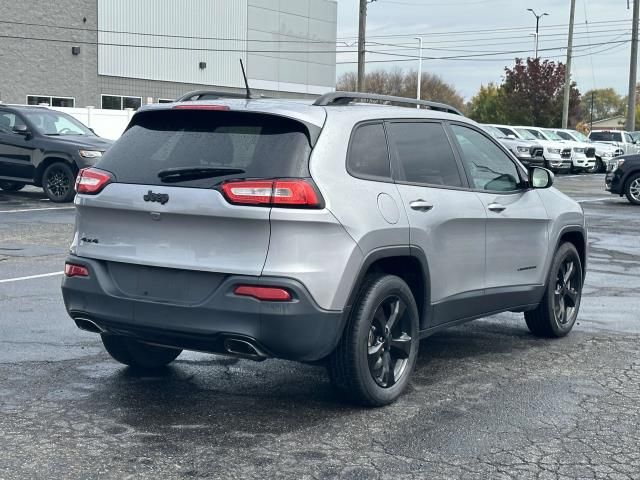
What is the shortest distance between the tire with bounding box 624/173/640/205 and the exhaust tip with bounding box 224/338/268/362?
19.3m

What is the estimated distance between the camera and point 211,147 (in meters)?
5.52

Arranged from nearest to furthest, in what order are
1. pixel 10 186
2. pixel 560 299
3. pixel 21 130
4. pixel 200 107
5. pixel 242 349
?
1. pixel 242 349
2. pixel 200 107
3. pixel 560 299
4. pixel 21 130
5. pixel 10 186

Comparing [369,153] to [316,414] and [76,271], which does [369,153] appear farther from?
[76,271]

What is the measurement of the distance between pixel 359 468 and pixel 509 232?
9.40ft

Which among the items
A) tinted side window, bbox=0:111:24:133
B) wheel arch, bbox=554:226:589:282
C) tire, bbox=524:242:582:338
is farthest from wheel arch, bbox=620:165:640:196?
tire, bbox=524:242:582:338

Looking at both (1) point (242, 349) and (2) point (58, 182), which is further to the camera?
(2) point (58, 182)

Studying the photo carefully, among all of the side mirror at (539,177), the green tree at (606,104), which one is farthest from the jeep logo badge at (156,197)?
the green tree at (606,104)

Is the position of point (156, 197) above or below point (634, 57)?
below

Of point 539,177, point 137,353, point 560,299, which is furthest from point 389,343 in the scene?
point 560,299

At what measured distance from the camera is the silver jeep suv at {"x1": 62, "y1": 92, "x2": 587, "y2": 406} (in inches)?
205

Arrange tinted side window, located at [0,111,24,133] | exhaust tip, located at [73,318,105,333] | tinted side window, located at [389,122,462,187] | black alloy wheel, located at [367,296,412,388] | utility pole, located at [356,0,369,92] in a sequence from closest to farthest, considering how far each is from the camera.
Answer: exhaust tip, located at [73,318,105,333]
black alloy wheel, located at [367,296,412,388]
tinted side window, located at [389,122,462,187]
tinted side window, located at [0,111,24,133]
utility pole, located at [356,0,369,92]

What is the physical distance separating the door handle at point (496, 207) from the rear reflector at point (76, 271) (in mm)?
2729

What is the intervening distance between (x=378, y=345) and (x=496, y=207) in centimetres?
165

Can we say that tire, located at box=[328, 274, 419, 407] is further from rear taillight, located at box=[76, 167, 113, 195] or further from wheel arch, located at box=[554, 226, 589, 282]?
wheel arch, located at box=[554, 226, 589, 282]
